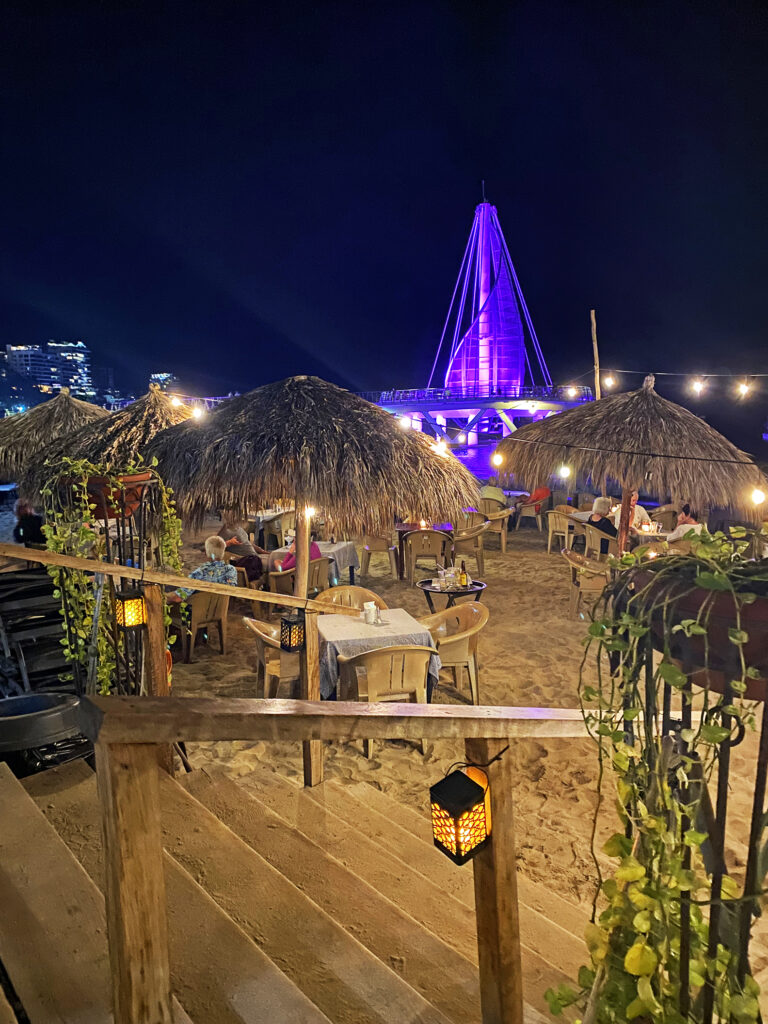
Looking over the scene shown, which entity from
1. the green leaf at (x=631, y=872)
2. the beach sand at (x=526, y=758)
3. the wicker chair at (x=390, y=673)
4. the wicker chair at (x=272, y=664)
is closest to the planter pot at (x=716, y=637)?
the beach sand at (x=526, y=758)

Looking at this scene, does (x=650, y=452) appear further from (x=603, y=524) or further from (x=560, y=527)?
(x=560, y=527)

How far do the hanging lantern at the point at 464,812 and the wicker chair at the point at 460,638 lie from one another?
127 inches

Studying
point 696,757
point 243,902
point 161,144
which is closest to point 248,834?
point 243,902

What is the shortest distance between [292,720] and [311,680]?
2.25 metres

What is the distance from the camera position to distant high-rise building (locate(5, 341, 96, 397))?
109000mm

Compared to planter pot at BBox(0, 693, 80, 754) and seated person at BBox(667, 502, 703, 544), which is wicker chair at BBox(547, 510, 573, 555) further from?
planter pot at BBox(0, 693, 80, 754)

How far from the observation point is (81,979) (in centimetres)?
152

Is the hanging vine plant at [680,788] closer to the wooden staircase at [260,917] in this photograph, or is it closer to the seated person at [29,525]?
the wooden staircase at [260,917]

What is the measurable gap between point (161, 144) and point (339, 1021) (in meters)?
72.4

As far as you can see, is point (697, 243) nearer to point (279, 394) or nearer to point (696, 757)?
point (279, 394)

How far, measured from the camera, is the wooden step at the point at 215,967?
1487mm

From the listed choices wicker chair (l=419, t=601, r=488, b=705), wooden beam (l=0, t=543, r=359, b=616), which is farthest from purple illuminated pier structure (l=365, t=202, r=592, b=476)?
wooden beam (l=0, t=543, r=359, b=616)

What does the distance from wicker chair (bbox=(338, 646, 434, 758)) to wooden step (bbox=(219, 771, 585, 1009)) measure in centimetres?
79

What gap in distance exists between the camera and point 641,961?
3.13 feet
